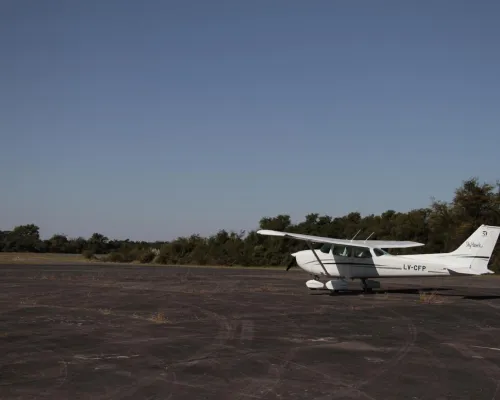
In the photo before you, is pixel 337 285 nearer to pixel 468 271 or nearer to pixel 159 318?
pixel 468 271

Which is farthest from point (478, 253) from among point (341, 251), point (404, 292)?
point (341, 251)

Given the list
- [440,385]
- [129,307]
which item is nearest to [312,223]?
[129,307]

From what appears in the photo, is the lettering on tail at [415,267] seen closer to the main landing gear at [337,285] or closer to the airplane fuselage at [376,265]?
the airplane fuselage at [376,265]

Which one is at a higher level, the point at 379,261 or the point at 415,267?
the point at 379,261

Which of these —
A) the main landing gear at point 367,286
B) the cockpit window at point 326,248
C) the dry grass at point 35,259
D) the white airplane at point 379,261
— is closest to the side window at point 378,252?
the white airplane at point 379,261

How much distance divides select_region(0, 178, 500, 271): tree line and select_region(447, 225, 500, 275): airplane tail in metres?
27.2

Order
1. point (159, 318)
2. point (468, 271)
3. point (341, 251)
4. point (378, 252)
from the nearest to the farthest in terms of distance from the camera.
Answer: point (159, 318)
point (468, 271)
point (378, 252)
point (341, 251)

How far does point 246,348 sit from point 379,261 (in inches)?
563

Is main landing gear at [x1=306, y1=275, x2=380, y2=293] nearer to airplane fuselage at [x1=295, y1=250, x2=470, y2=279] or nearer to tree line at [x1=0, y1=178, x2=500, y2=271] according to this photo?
airplane fuselage at [x1=295, y1=250, x2=470, y2=279]

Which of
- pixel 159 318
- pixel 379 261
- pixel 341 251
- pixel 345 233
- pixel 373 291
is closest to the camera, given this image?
pixel 159 318

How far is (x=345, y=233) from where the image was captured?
6306cm

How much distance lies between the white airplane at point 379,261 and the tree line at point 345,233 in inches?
1055

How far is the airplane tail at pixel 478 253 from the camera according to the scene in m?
21.7

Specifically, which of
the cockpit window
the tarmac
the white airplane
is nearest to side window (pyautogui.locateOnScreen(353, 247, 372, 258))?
the white airplane
